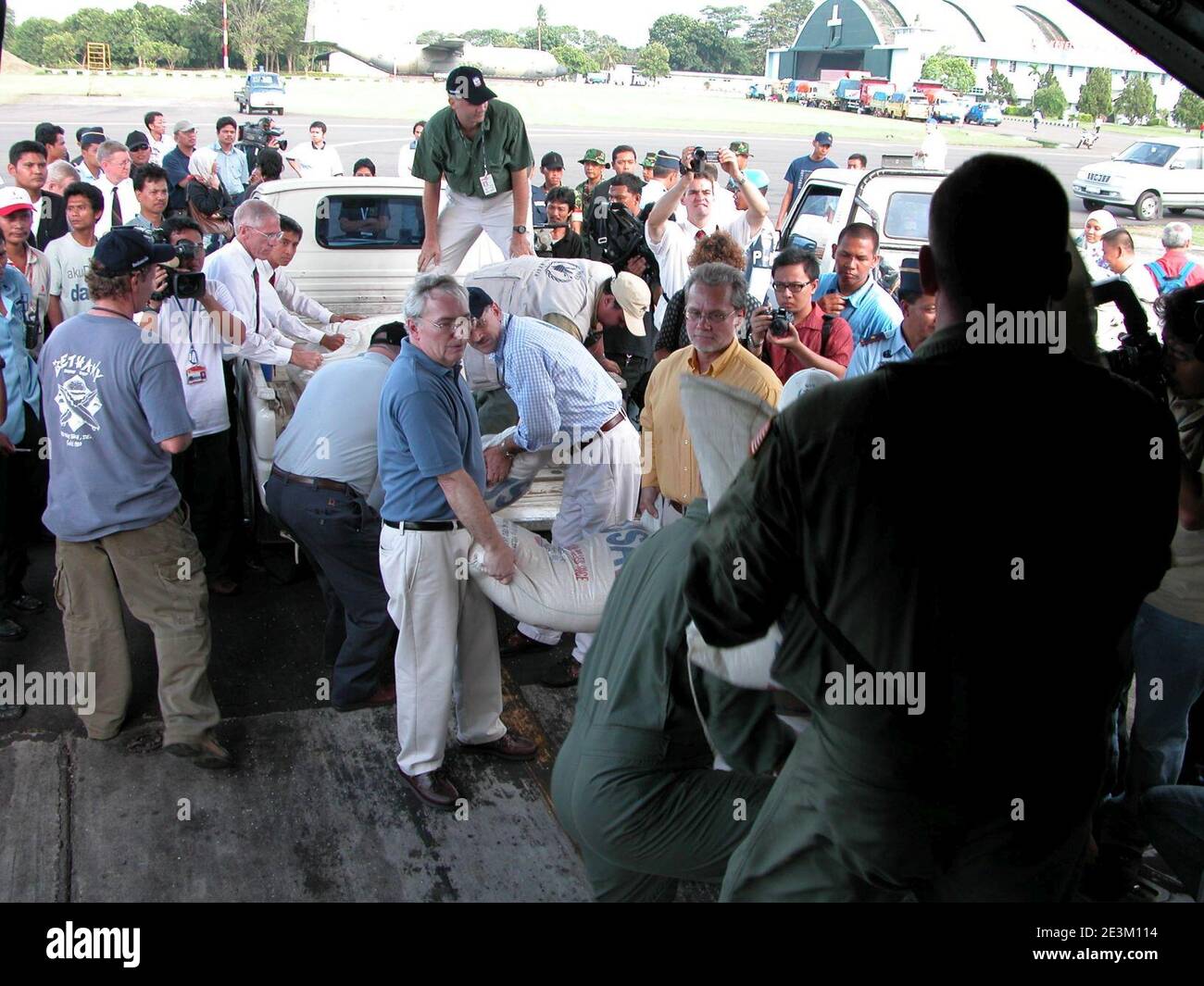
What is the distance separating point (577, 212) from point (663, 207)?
15.9 feet

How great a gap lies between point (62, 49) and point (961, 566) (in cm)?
4842

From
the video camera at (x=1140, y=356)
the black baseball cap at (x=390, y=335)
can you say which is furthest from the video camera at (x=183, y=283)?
the video camera at (x=1140, y=356)

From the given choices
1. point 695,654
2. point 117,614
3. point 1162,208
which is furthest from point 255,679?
point 1162,208

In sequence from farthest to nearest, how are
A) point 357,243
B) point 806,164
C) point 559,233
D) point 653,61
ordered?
point 653,61, point 806,164, point 559,233, point 357,243

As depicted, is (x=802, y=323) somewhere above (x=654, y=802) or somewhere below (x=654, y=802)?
above

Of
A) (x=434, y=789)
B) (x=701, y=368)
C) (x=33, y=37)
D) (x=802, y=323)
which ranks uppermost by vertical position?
(x=33, y=37)

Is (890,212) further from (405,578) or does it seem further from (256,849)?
(256,849)

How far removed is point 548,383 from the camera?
4617 mm

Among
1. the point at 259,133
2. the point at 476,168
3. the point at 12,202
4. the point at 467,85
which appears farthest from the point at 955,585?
the point at 259,133

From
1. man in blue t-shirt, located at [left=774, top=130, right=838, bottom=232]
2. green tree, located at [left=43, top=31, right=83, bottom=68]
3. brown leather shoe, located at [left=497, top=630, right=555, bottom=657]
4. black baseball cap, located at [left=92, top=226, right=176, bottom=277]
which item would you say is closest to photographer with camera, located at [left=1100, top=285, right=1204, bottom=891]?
brown leather shoe, located at [left=497, top=630, right=555, bottom=657]

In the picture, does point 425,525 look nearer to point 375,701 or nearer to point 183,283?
point 375,701

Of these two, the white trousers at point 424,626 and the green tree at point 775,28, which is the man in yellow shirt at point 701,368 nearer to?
the white trousers at point 424,626

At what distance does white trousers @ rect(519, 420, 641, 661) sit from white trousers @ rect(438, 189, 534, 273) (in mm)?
2065

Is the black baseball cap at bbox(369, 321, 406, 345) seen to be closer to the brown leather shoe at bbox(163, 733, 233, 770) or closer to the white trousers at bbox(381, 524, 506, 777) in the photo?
the white trousers at bbox(381, 524, 506, 777)
